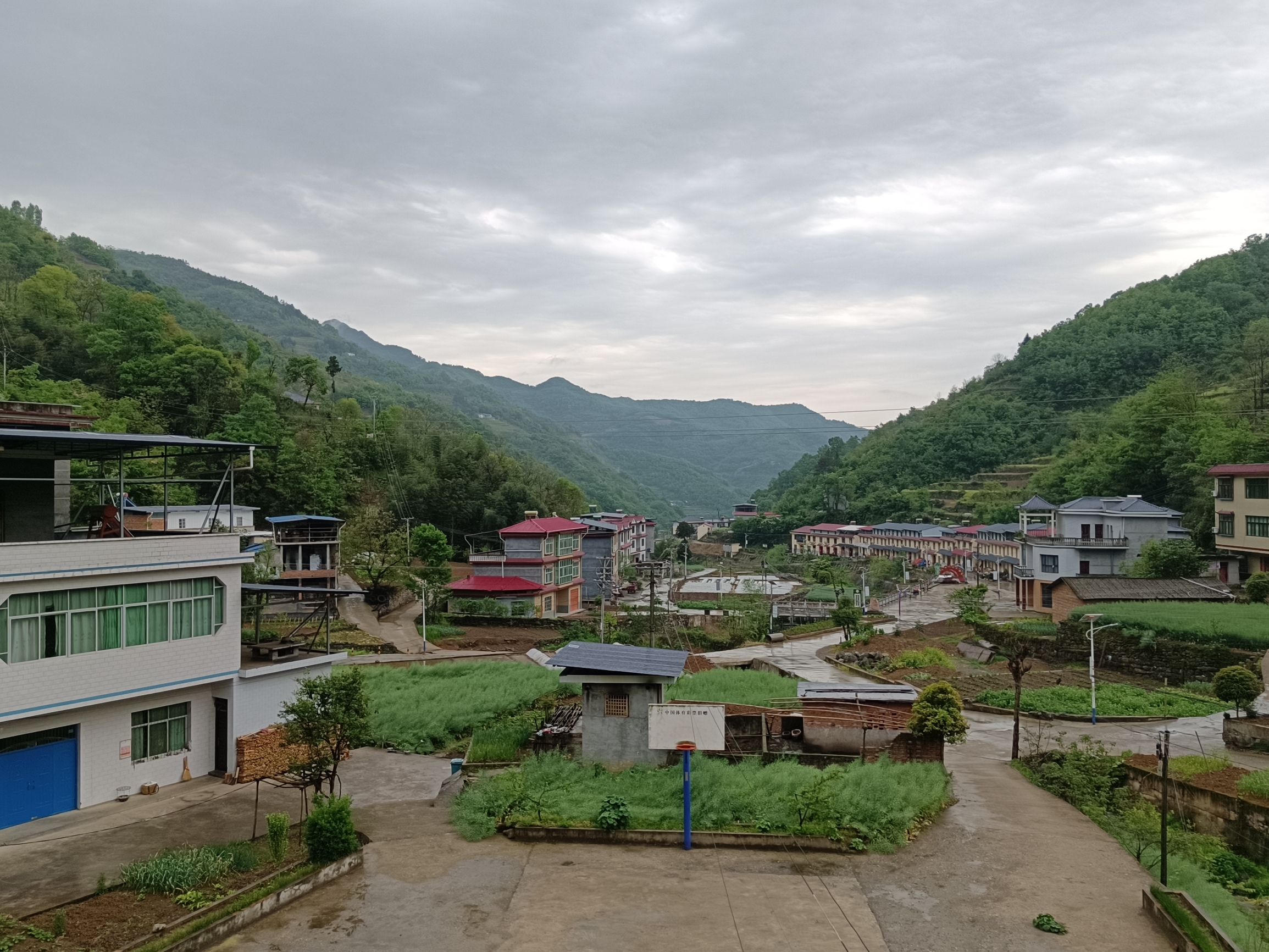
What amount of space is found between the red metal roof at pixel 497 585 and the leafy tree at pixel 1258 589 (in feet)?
109

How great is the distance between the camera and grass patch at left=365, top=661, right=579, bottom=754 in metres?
21.1

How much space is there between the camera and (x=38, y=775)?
15250 millimetres

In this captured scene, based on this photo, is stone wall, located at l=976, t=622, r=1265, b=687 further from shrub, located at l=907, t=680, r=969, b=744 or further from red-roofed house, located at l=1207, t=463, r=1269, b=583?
shrub, located at l=907, t=680, r=969, b=744

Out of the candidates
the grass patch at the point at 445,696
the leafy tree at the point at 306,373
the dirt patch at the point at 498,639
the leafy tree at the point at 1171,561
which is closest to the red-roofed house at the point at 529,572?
the dirt patch at the point at 498,639

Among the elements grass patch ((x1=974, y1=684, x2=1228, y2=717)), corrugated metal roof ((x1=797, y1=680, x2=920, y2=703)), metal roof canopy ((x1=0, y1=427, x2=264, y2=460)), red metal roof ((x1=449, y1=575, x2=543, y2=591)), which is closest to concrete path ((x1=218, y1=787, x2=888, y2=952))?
corrugated metal roof ((x1=797, y1=680, x2=920, y2=703))

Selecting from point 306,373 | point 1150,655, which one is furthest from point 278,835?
point 306,373

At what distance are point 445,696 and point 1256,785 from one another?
1815cm

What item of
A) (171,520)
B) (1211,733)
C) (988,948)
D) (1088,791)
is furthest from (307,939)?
(171,520)

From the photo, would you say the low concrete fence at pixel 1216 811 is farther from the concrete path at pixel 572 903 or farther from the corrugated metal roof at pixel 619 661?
the corrugated metal roof at pixel 619 661

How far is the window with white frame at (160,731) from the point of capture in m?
16.9

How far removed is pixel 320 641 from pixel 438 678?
9.60 m

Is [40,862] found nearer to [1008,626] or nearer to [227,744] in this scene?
[227,744]

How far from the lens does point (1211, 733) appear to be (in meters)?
23.8

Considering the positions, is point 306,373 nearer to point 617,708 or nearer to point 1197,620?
point 617,708
